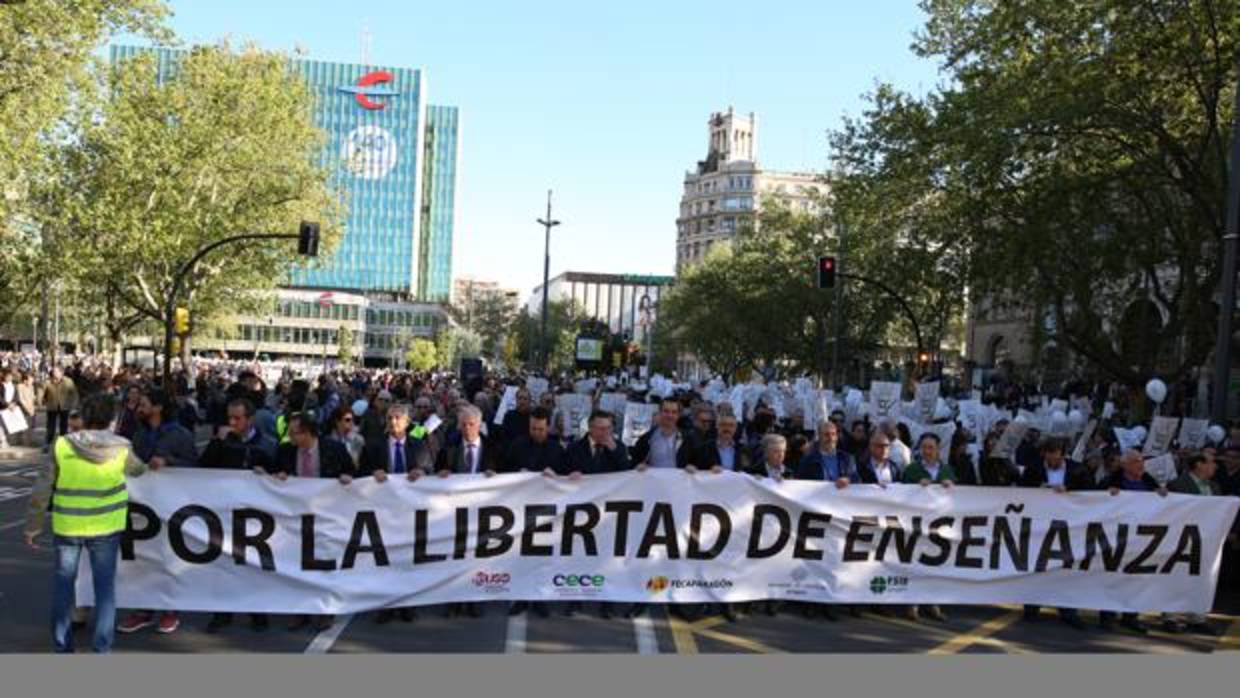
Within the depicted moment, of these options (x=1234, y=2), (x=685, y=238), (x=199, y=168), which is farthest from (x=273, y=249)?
(x=685, y=238)

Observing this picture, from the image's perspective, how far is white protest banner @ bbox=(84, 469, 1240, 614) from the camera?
7641mm

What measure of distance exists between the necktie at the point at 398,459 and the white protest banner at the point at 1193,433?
1053 centimetres

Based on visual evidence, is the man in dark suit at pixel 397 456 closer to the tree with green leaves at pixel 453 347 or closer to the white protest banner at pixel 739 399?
the white protest banner at pixel 739 399

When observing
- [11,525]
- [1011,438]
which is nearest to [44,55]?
[11,525]

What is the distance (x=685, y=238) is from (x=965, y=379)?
93660 mm

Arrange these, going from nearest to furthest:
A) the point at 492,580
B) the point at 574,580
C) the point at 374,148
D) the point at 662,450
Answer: the point at 492,580, the point at 574,580, the point at 662,450, the point at 374,148

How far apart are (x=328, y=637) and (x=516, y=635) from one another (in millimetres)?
1233

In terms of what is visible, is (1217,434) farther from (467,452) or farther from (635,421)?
(467,452)

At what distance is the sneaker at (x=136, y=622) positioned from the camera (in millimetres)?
7344

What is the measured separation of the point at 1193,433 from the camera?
1459 centimetres

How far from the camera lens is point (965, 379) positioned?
205 feet

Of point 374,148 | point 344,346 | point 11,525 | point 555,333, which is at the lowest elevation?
point 11,525

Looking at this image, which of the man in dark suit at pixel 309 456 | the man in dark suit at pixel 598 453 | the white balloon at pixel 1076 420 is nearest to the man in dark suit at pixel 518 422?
the man in dark suit at pixel 598 453

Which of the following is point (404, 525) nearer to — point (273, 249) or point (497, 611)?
point (497, 611)
